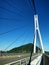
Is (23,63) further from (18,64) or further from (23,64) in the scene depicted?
(18,64)

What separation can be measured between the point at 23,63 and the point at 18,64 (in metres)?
1.32

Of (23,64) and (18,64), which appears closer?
(18,64)

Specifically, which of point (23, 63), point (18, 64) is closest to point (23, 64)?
point (23, 63)

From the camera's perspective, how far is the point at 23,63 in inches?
404

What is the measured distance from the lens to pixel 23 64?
34.5 ft

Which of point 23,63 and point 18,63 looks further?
point 23,63

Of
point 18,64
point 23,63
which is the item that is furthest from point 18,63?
point 23,63

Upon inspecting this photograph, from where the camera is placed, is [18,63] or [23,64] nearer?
[18,63]

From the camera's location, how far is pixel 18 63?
8.66 m

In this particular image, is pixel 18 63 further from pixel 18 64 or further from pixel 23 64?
pixel 23 64

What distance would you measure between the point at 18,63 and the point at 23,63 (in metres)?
1.63

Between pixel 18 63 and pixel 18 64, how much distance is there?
32cm

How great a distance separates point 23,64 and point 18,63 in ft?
6.23

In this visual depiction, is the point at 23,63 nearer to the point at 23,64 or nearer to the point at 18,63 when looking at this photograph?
the point at 23,64
